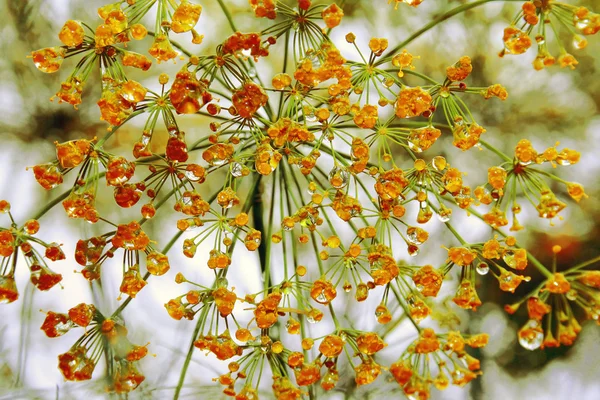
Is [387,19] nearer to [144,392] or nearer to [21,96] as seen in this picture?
[21,96]

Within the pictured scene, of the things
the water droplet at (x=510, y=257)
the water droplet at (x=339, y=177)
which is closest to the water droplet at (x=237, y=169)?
the water droplet at (x=339, y=177)

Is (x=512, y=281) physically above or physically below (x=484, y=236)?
below

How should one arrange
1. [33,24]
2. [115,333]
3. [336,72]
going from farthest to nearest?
[33,24]
[115,333]
[336,72]

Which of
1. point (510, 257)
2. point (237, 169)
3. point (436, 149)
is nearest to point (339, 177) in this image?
point (237, 169)

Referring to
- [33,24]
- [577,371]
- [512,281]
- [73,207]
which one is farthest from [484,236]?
[33,24]

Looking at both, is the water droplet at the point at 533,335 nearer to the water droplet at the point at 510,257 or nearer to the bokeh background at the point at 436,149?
the water droplet at the point at 510,257

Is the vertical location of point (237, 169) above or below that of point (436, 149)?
below

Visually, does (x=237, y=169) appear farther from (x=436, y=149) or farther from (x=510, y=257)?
(x=436, y=149)

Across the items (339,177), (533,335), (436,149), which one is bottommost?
(533,335)

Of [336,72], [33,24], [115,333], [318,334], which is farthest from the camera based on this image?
[318,334]

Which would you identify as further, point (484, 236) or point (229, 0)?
point (484, 236)
